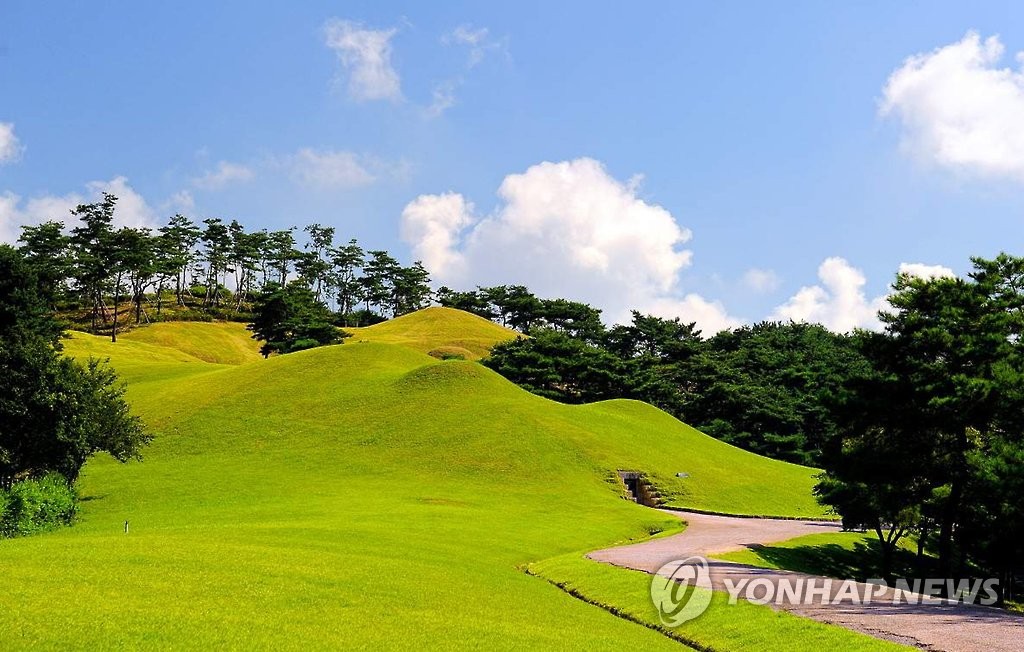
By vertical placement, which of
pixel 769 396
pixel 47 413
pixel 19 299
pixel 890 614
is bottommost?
pixel 890 614

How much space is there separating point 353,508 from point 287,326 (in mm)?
93256

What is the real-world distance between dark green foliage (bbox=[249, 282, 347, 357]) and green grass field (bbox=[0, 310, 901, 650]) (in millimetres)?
16807

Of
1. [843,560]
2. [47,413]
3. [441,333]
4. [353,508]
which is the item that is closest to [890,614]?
[843,560]

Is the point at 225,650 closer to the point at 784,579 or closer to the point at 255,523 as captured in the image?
the point at 784,579

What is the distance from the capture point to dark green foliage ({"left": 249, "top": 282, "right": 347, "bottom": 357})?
13988cm

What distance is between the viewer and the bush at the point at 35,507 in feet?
140

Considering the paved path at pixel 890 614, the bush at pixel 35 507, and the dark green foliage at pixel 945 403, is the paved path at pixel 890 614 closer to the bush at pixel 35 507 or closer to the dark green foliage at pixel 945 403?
the dark green foliage at pixel 945 403

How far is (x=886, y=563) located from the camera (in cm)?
5091

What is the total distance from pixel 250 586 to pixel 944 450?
112 feet

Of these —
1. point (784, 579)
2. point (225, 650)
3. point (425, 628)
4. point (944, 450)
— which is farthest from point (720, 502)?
point (225, 650)

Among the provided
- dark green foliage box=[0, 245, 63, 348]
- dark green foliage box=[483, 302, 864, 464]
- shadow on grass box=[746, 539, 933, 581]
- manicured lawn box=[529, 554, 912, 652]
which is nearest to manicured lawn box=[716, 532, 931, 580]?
shadow on grass box=[746, 539, 933, 581]

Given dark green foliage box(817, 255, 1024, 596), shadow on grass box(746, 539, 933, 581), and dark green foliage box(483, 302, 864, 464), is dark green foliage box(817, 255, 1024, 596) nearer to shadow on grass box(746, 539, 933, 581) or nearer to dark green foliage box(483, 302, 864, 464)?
shadow on grass box(746, 539, 933, 581)

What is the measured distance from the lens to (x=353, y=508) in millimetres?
53344

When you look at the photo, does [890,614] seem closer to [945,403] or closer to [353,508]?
[945,403]
